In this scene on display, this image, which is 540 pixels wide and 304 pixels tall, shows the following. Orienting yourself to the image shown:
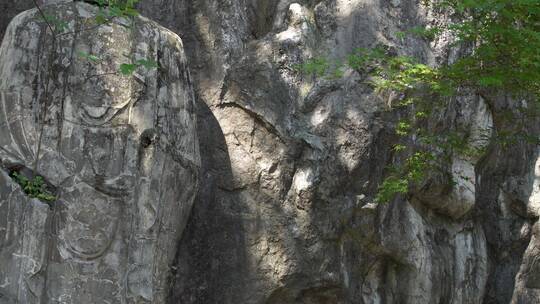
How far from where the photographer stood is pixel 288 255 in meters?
7.51

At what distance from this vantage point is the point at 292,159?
766 cm

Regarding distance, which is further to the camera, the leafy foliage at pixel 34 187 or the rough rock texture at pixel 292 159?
the rough rock texture at pixel 292 159

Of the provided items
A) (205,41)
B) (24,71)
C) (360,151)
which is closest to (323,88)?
(360,151)

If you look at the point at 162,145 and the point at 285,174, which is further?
the point at 285,174

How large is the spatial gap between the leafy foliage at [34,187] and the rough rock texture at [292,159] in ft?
4.79

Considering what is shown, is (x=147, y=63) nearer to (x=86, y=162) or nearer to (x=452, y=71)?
(x=86, y=162)

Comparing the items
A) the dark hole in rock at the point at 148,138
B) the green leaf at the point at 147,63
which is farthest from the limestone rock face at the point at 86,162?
the green leaf at the point at 147,63

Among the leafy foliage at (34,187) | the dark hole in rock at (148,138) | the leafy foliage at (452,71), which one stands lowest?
the leafy foliage at (34,187)

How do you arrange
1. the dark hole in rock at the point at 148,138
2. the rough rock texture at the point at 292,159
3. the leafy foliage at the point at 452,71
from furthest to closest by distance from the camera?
the rough rock texture at the point at 292,159 < the leafy foliage at the point at 452,71 < the dark hole in rock at the point at 148,138

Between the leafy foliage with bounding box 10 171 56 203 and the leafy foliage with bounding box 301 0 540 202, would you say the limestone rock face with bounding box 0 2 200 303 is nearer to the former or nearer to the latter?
the leafy foliage with bounding box 10 171 56 203

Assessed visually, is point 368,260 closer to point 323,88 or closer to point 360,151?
point 360,151

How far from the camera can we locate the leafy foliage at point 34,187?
6.37 m

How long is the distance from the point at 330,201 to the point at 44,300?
8.63ft

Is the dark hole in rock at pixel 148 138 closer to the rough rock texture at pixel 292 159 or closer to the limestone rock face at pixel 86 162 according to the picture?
the limestone rock face at pixel 86 162
